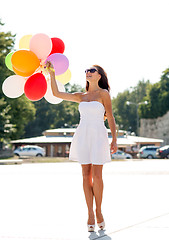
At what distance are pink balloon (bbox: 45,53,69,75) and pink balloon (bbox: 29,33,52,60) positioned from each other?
0.31 feet

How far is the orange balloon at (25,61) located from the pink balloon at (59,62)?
21cm

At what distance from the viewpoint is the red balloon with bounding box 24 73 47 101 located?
647 centimetres

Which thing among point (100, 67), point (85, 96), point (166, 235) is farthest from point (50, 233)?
point (100, 67)

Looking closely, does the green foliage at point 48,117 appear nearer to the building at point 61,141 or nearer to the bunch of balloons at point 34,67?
the building at point 61,141

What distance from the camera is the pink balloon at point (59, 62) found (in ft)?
21.3

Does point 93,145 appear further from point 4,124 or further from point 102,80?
point 4,124

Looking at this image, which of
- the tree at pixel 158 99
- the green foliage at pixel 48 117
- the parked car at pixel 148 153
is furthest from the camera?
the green foliage at pixel 48 117

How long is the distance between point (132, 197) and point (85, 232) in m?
4.17

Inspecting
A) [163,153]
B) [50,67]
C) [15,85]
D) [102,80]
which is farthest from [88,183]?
[163,153]

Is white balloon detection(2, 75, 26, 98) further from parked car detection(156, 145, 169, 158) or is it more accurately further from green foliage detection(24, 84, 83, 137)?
green foliage detection(24, 84, 83, 137)

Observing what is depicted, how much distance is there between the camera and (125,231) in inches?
223

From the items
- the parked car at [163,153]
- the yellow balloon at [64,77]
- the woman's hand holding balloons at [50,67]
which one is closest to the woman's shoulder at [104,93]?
the woman's hand holding balloons at [50,67]

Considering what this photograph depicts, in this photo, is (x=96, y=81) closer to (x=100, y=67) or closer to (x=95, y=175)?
(x=100, y=67)

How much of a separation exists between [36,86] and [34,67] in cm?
26
